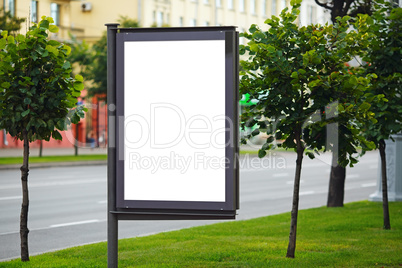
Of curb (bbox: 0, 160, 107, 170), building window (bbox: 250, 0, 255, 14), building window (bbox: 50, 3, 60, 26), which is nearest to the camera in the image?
curb (bbox: 0, 160, 107, 170)

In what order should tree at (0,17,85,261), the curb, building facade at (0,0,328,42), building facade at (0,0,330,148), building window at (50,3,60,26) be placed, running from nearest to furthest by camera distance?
tree at (0,17,85,261), the curb, building window at (50,3,60,26), building facade at (0,0,330,148), building facade at (0,0,328,42)

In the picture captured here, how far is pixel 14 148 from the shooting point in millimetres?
47625

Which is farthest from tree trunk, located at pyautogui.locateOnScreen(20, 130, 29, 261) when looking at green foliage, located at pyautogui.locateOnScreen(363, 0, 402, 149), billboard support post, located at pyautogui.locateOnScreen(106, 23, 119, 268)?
green foliage, located at pyautogui.locateOnScreen(363, 0, 402, 149)

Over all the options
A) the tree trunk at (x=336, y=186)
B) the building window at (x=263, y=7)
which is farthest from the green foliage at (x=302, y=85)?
the building window at (x=263, y=7)

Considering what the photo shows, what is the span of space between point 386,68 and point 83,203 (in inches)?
321

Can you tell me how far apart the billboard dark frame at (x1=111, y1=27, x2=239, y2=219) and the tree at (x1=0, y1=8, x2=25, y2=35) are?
23363mm

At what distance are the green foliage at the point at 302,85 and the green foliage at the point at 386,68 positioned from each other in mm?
2502

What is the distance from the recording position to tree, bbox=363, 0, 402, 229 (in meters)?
10.9

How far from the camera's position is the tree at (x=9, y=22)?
95.7 feet

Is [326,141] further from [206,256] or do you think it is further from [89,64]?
[89,64]

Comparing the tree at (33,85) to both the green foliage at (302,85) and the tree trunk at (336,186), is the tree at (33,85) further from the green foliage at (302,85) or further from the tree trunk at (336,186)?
the tree trunk at (336,186)

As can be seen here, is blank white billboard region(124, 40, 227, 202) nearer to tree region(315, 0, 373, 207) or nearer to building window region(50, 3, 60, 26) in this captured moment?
tree region(315, 0, 373, 207)

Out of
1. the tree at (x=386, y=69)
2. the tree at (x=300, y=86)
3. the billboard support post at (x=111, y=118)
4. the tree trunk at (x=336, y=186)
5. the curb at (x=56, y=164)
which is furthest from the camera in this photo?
the curb at (x=56, y=164)

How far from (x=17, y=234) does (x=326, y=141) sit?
5.67 meters
